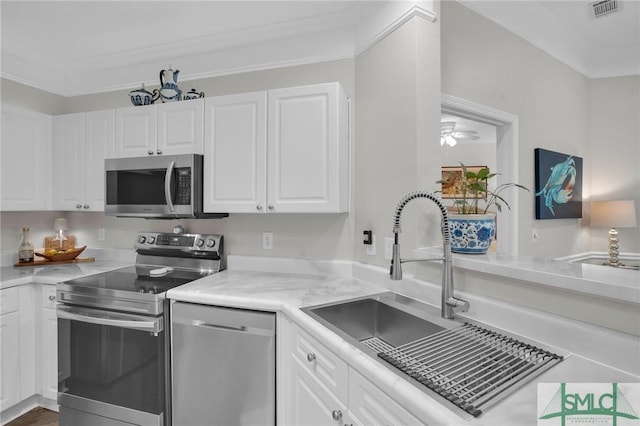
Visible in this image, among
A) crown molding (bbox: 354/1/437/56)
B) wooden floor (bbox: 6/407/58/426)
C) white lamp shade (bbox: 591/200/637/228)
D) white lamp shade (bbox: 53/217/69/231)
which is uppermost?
crown molding (bbox: 354/1/437/56)

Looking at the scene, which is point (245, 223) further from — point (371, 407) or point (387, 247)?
point (371, 407)

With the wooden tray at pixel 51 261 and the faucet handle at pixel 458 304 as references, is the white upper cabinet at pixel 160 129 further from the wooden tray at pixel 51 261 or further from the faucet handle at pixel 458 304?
the faucet handle at pixel 458 304

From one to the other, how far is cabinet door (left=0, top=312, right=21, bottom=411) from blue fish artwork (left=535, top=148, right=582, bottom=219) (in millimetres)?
3724

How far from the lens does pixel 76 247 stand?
2.92m

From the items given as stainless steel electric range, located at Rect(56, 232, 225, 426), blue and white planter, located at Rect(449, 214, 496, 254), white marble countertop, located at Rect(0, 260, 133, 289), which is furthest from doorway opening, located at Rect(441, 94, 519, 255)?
white marble countertop, located at Rect(0, 260, 133, 289)

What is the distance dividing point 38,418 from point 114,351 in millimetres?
985

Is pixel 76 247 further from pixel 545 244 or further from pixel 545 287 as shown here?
pixel 545 244

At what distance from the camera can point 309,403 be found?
131 cm

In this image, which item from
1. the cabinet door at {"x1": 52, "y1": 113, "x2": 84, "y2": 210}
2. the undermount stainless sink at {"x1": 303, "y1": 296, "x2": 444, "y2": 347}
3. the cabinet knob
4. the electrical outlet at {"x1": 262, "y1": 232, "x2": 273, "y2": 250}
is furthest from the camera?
the cabinet door at {"x1": 52, "y1": 113, "x2": 84, "y2": 210}

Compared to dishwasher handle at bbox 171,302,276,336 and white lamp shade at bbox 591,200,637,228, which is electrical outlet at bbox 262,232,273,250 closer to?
dishwasher handle at bbox 171,302,276,336

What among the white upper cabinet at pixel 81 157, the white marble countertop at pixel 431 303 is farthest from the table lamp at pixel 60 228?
the white marble countertop at pixel 431 303

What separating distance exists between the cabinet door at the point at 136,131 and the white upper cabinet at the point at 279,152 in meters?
0.45

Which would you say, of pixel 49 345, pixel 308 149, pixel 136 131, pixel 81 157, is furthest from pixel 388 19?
pixel 49 345

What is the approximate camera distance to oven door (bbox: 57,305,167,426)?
1.78 metres
